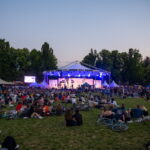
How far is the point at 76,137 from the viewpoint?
7.97m

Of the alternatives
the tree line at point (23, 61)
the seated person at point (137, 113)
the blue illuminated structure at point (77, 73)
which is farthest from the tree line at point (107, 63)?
the seated person at point (137, 113)

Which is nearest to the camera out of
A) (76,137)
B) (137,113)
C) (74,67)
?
(76,137)

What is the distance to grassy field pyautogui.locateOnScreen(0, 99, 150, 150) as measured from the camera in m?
6.83

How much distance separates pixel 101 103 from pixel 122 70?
186ft

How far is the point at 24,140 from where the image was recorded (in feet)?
24.6

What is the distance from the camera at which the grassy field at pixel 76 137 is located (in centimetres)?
683

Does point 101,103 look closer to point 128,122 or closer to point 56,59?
point 128,122

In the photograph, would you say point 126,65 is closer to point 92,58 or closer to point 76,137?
point 92,58

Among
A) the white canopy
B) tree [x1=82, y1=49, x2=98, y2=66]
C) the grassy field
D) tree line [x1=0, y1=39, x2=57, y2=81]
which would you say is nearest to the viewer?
the grassy field

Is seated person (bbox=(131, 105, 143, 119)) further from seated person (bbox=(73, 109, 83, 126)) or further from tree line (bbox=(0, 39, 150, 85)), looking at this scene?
tree line (bbox=(0, 39, 150, 85))

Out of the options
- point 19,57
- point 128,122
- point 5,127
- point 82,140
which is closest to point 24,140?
point 82,140

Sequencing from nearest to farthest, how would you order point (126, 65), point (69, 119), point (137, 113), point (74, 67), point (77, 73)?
1. point (69, 119)
2. point (137, 113)
3. point (77, 73)
4. point (74, 67)
5. point (126, 65)

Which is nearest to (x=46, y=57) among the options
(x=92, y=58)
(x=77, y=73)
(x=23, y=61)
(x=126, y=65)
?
(x=23, y=61)

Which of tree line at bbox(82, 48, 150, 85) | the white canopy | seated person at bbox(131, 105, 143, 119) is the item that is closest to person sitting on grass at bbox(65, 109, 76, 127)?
seated person at bbox(131, 105, 143, 119)
